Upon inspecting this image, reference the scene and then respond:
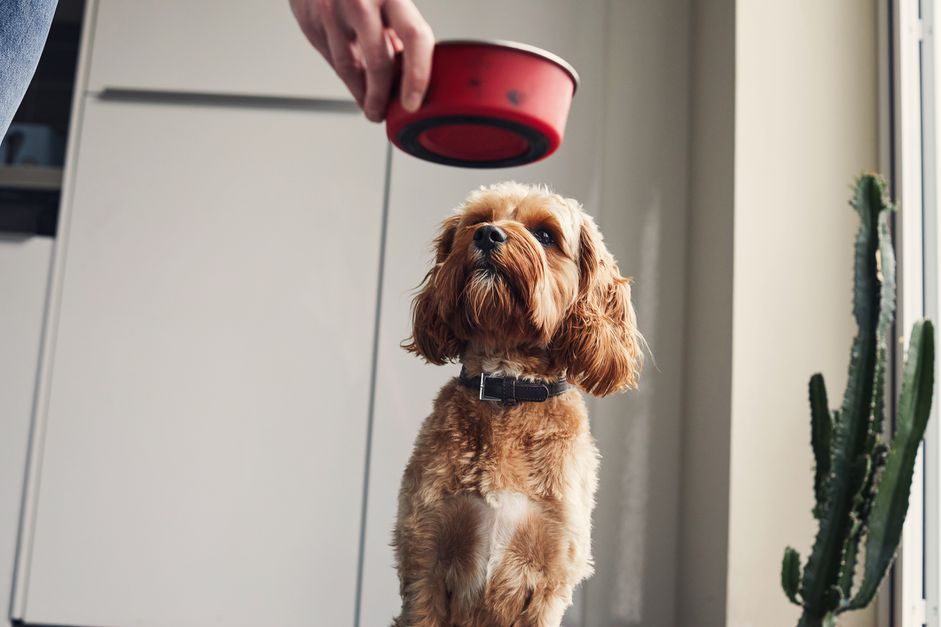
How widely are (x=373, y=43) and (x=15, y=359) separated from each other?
1686mm

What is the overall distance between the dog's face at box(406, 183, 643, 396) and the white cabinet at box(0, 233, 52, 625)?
128 centimetres

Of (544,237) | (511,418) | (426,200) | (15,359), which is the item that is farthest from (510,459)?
(15,359)

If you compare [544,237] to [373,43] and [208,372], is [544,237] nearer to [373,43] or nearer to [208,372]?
[373,43]

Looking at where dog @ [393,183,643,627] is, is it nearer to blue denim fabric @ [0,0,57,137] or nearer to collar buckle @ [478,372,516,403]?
collar buckle @ [478,372,516,403]

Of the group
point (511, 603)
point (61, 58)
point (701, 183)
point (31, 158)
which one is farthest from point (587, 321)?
point (61, 58)

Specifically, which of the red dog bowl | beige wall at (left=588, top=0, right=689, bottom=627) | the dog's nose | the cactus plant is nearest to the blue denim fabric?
the red dog bowl

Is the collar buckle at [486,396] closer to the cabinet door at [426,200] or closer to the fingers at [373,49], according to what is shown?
the fingers at [373,49]

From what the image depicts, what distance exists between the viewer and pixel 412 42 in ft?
2.27

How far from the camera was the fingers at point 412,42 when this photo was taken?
2.24 feet

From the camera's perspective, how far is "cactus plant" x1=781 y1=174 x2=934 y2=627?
1.07m

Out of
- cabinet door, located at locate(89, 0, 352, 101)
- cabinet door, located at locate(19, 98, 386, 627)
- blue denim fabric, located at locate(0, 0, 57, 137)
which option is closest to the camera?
blue denim fabric, located at locate(0, 0, 57, 137)

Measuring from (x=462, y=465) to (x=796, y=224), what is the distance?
3.37 ft

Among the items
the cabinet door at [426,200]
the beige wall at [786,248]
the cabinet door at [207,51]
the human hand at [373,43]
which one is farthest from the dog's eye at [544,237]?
the cabinet door at [207,51]

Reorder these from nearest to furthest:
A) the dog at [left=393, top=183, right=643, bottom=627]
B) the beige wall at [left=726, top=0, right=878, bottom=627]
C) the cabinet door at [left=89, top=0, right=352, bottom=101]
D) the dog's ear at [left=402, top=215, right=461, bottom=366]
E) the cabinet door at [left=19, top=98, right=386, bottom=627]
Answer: the dog at [left=393, top=183, right=643, bottom=627]
the dog's ear at [left=402, top=215, right=461, bottom=366]
the beige wall at [left=726, top=0, right=878, bottom=627]
the cabinet door at [left=19, top=98, right=386, bottom=627]
the cabinet door at [left=89, top=0, right=352, bottom=101]
